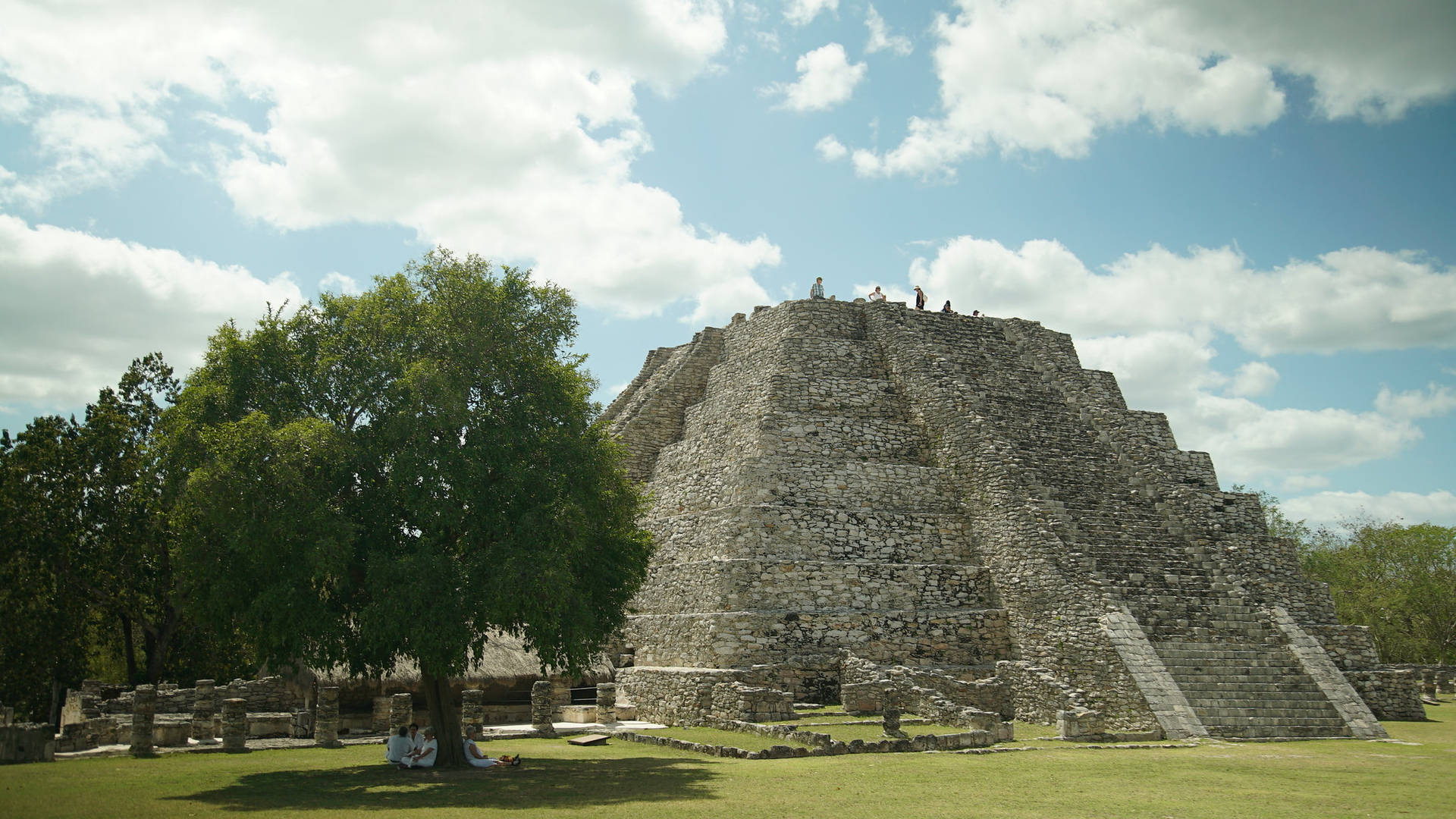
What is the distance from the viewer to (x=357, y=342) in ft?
52.8

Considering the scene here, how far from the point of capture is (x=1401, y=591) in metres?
43.4

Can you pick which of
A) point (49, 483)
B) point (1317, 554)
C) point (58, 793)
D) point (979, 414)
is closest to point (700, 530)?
point (979, 414)

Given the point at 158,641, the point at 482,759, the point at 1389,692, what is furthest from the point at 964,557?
the point at 158,641

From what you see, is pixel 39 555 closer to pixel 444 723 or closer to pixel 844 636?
pixel 444 723

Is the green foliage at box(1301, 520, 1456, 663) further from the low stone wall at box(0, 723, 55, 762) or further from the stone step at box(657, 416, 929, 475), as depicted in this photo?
the low stone wall at box(0, 723, 55, 762)

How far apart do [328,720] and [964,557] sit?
13.5 meters

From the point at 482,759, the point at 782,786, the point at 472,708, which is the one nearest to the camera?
the point at 782,786

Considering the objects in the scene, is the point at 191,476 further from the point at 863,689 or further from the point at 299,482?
the point at 863,689

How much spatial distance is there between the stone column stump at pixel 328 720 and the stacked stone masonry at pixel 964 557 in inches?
243

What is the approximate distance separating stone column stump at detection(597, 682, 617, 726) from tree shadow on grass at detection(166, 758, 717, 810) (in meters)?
5.09

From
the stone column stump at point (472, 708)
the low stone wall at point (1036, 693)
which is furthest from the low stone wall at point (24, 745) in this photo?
the low stone wall at point (1036, 693)

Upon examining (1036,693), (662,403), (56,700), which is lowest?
(56,700)

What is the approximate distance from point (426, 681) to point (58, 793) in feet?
16.2

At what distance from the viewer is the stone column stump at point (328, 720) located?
18.5 metres
